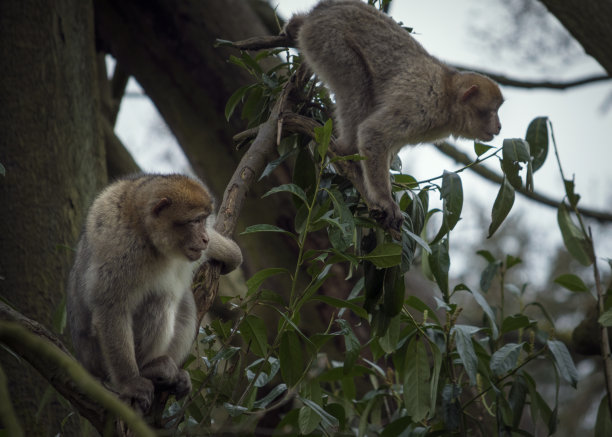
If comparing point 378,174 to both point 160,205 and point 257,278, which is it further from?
point 160,205

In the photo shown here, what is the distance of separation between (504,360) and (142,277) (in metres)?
1.74

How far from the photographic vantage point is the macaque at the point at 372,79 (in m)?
3.34

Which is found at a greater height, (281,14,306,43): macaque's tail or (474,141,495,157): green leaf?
Result: (281,14,306,43): macaque's tail

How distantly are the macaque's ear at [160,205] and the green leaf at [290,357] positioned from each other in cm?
85

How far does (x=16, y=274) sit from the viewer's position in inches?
162

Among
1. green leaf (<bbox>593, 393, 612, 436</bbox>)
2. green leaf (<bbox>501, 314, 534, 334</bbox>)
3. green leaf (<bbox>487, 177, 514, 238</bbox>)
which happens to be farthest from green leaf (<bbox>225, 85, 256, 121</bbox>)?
green leaf (<bbox>593, 393, 612, 436</bbox>)

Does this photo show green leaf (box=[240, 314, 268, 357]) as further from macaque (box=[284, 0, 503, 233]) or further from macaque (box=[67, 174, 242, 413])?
macaque (box=[284, 0, 503, 233])

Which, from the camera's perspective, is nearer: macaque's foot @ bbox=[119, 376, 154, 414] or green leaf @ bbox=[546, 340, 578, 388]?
macaque's foot @ bbox=[119, 376, 154, 414]

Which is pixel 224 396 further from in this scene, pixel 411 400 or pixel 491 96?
pixel 491 96

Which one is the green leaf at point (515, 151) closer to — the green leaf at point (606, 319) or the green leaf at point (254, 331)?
the green leaf at point (606, 319)

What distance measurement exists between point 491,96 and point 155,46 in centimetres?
331

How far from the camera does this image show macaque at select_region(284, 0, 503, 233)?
3336 millimetres

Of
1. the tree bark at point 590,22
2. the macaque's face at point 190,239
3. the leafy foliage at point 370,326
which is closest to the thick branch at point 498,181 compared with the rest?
the tree bark at point 590,22

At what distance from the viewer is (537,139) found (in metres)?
3.10
